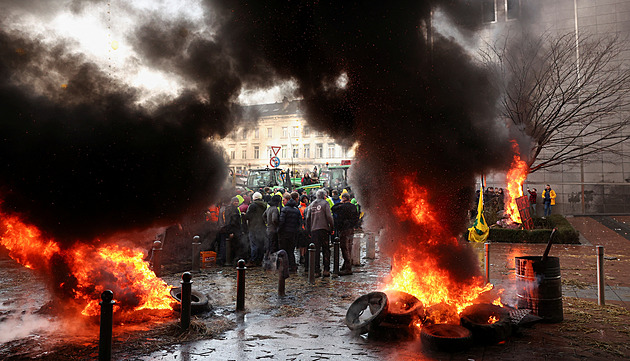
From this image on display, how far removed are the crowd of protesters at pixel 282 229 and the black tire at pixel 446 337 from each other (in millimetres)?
4509

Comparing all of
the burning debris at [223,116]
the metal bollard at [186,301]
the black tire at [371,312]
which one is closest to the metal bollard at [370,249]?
the burning debris at [223,116]

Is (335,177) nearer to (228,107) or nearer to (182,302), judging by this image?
(228,107)

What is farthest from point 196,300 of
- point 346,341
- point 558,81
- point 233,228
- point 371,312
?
point 558,81

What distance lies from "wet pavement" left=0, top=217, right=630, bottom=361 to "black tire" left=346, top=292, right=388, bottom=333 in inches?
5.3

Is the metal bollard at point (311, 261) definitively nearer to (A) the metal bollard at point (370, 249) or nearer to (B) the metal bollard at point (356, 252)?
(B) the metal bollard at point (356, 252)

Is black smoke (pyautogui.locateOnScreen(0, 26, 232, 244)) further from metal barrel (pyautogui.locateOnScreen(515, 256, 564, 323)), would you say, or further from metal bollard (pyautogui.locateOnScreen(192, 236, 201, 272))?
metal barrel (pyautogui.locateOnScreen(515, 256, 564, 323))

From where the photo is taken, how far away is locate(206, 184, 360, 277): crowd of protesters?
9523 millimetres

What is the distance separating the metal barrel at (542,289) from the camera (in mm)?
5617

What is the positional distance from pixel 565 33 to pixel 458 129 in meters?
15.6

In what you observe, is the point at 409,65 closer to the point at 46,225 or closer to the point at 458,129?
the point at 458,129

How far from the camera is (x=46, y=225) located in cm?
548

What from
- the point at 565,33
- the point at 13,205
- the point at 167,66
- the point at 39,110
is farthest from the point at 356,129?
the point at 565,33

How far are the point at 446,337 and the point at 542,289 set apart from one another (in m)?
1.95

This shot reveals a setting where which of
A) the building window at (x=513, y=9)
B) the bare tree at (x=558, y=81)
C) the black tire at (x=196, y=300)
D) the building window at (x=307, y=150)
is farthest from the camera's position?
the building window at (x=307, y=150)
